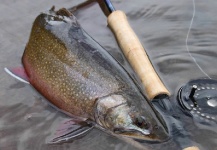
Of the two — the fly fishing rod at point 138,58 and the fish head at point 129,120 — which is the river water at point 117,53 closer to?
the fish head at point 129,120

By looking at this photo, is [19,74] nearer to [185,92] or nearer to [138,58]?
[138,58]

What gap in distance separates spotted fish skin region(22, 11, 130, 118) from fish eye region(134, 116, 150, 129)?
306mm

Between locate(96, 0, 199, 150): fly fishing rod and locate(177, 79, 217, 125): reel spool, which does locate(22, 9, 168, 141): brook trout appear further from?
locate(177, 79, 217, 125): reel spool

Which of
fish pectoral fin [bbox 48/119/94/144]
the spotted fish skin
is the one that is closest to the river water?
fish pectoral fin [bbox 48/119/94/144]

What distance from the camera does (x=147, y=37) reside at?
4.03 metres

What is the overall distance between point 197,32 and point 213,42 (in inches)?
9.5

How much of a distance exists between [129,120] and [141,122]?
0.28ft

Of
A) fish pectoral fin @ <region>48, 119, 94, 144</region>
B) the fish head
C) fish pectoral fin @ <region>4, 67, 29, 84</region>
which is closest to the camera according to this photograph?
the fish head

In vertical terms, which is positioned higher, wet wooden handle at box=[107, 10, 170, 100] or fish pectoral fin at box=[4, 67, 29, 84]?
fish pectoral fin at box=[4, 67, 29, 84]

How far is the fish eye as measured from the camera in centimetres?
269

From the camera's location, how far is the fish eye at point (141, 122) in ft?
8.82

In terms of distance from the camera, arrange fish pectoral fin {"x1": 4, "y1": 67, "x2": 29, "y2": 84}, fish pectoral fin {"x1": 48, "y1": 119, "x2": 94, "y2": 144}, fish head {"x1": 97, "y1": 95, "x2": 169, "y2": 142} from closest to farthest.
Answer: fish head {"x1": 97, "y1": 95, "x2": 169, "y2": 142} < fish pectoral fin {"x1": 48, "y1": 119, "x2": 94, "y2": 144} < fish pectoral fin {"x1": 4, "y1": 67, "x2": 29, "y2": 84}

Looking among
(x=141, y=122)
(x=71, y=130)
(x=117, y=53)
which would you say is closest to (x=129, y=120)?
(x=141, y=122)

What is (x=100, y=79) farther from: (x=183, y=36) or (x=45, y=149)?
(x=183, y=36)
